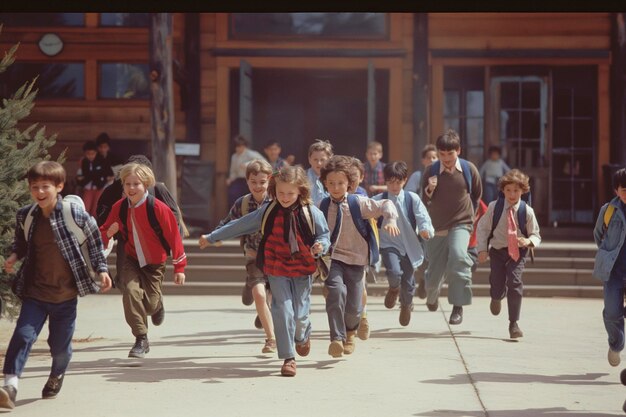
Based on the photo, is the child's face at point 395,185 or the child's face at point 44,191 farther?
the child's face at point 395,185

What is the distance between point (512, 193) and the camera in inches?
402

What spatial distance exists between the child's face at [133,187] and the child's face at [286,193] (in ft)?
3.57

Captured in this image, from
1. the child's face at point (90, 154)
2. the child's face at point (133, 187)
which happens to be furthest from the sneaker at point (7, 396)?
the child's face at point (90, 154)

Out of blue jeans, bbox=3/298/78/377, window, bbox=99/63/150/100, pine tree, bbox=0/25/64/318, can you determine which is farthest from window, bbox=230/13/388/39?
blue jeans, bbox=3/298/78/377

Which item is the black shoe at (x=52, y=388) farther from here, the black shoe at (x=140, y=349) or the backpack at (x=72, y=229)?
the black shoe at (x=140, y=349)

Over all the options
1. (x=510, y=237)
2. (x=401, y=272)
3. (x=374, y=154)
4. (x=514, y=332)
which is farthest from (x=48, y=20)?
(x=514, y=332)

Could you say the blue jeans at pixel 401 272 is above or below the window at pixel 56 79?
below

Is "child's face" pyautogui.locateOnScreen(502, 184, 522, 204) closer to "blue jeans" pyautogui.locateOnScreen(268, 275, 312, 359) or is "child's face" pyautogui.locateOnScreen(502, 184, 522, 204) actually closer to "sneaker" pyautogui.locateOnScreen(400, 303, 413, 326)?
"sneaker" pyautogui.locateOnScreen(400, 303, 413, 326)

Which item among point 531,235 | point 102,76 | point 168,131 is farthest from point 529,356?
point 102,76

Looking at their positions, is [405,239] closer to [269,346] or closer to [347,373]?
[269,346]

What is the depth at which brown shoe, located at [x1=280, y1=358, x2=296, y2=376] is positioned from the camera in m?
7.98

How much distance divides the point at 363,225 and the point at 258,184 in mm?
981

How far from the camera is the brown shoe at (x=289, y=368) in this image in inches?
314
